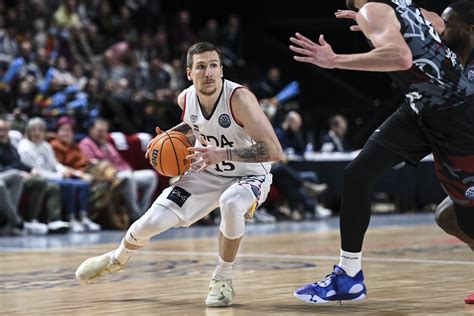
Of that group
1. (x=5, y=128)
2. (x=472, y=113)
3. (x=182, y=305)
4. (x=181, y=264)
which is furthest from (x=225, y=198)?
(x=5, y=128)

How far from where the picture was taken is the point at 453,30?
5.42m

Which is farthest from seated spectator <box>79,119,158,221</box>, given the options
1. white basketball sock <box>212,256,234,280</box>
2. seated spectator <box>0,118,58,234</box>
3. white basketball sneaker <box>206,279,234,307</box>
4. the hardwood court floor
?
A: white basketball sneaker <box>206,279,234,307</box>

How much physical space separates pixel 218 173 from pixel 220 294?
2.47 ft

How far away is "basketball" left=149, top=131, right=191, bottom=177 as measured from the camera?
552 cm

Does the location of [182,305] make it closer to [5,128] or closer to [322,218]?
[5,128]

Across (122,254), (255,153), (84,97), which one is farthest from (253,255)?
(84,97)

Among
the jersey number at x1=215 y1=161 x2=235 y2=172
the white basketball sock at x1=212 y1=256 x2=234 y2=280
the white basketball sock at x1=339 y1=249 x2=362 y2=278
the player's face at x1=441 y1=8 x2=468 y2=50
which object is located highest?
the player's face at x1=441 y1=8 x2=468 y2=50

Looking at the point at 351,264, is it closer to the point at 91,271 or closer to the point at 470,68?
the point at 470,68

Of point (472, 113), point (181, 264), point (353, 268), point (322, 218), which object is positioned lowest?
point (322, 218)

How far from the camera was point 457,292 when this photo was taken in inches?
219

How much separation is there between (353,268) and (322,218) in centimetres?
960

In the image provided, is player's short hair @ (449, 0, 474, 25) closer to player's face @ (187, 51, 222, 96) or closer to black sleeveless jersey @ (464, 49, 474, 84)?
black sleeveless jersey @ (464, 49, 474, 84)

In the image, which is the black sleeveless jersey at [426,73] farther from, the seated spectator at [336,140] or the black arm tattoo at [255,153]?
the seated spectator at [336,140]

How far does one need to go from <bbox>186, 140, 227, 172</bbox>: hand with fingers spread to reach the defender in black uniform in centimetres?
65
